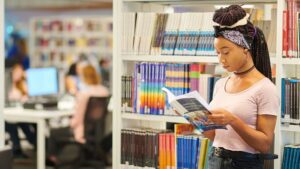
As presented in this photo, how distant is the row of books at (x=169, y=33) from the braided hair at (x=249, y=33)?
72cm

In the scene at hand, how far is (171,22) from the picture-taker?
4109 millimetres

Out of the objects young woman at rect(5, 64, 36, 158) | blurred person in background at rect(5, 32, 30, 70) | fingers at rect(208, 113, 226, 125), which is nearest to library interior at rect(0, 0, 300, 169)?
fingers at rect(208, 113, 226, 125)

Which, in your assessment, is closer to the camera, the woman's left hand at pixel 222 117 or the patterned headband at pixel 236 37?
the woman's left hand at pixel 222 117

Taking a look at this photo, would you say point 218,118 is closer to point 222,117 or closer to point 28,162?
point 222,117

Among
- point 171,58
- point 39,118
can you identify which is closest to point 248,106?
point 171,58

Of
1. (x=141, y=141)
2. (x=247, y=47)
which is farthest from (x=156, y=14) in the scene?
(x=247, y=47)

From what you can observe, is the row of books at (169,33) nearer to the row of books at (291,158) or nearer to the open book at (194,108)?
the row of books at (291,158)

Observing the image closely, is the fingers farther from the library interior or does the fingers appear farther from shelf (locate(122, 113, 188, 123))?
shelf (locate(122, 113, 188, 123))

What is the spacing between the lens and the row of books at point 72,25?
43.1ft

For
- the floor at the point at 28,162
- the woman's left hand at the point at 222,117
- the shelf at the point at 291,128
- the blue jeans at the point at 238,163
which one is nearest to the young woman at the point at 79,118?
the floor at the point at 28,162

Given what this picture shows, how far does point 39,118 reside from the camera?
685cm

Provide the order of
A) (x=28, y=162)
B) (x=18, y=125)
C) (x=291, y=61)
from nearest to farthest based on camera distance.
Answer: (x=291, y=61), (x=28, y=162), (x=18, y=125)

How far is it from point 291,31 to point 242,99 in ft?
2.86

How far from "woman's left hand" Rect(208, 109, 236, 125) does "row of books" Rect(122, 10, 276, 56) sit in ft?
3.69
